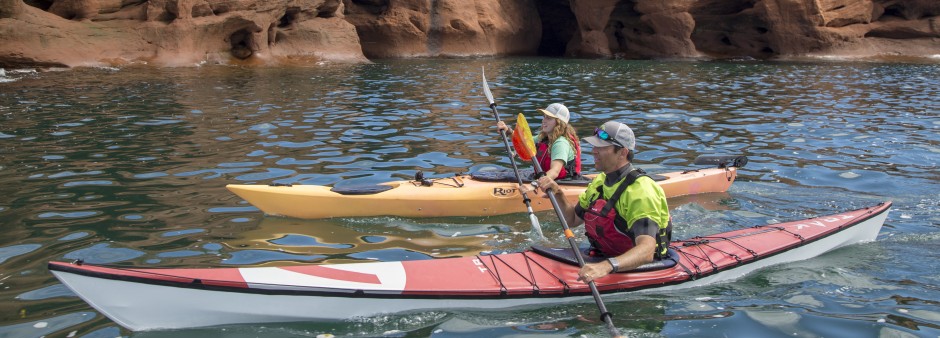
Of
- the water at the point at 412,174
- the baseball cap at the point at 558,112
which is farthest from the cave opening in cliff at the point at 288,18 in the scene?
the baseball cap at the point at 558,112

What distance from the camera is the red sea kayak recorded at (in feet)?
13.6

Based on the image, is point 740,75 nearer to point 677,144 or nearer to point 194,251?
point 677,144

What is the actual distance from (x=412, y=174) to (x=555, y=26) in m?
A: 28.9

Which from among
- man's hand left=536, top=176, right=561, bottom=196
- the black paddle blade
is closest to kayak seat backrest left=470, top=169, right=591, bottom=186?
the black paddle blade

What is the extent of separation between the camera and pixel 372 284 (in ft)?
15.0

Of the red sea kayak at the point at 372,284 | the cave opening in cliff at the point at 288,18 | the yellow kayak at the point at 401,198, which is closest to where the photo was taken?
the red sea kayak at the point at 372,284

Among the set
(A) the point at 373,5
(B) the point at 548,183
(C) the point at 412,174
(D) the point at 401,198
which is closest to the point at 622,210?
(B) the point at 548,183

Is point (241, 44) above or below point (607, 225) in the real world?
above

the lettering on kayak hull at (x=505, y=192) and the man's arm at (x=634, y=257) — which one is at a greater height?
the man's arm at (x=634, y=257)

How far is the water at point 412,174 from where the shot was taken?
4862 mm

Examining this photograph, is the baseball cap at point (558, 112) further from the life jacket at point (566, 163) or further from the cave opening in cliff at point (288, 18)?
the cave opening in cliff at point (288, 18)

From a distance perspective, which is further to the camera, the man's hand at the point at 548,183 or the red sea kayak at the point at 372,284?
the man's hand at the point at 548,183

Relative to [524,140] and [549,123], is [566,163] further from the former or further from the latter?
[524,140]

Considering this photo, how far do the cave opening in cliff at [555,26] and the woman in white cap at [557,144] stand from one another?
27.4 metres
